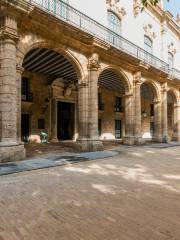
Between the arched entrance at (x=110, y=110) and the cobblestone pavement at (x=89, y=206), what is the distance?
14.5 m

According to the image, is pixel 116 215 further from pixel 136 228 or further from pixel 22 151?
pixel 22 151

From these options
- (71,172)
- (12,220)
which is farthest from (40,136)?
(12,220)

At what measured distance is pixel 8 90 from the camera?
326 inches

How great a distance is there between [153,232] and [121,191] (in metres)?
1.78

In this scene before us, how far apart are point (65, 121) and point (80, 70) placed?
23.4 feet

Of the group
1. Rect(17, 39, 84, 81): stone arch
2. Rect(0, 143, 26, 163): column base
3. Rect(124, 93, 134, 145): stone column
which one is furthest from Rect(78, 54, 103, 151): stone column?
Rect(124, 93, 134, 145): stone column

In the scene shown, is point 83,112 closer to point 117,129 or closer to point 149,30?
point 117,129

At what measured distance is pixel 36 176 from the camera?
5.82 meters

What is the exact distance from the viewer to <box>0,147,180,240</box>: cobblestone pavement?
9.14 ft

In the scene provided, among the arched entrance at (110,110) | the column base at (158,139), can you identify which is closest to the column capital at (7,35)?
the arched entrance at (110,110)

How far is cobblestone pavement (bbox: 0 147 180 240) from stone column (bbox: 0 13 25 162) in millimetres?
2511

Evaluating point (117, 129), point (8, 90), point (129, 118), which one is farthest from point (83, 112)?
point (117, 129)

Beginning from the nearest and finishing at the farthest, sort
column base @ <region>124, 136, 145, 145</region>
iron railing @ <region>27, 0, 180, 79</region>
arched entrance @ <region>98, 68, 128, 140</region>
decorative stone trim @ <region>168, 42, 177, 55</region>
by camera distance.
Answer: iron railing @ <region>27, 0, 180, 79</region> → column base @ <region>124, 136, 145, 145</region> → arched entrance @ <region>98, 68, 128, 140</region> → decorative stone trim @ <region>168, 42, 177, 55</region>

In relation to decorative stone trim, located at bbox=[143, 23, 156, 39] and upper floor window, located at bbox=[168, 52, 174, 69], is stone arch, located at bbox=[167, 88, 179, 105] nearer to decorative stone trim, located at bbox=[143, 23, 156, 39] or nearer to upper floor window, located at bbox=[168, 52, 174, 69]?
upper floor window, located at bbox=[168, 52, 174, 69]
